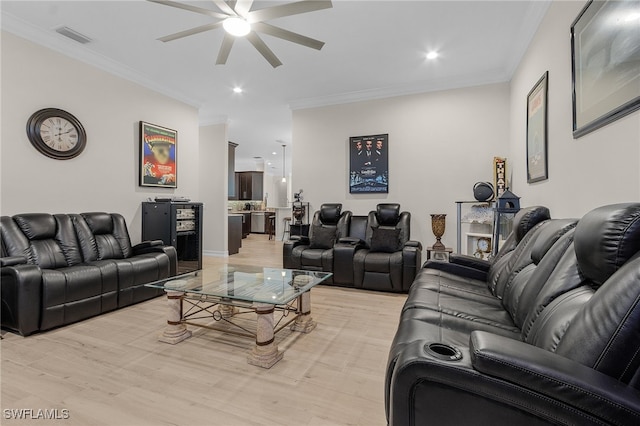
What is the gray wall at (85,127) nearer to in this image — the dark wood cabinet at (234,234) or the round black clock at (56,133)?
the round black clock at (56,133)

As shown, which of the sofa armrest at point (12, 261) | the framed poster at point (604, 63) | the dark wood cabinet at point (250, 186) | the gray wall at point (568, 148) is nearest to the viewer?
the framed poster at point (604, 63)

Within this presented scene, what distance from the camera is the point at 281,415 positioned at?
5.38ft

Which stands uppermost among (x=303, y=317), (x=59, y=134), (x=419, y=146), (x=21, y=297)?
(x=419, y=146)

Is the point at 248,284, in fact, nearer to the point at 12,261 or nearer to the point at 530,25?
the point at 12,261

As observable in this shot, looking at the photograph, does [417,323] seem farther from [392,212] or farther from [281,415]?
[392,212]

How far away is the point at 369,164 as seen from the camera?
5129 millimetres

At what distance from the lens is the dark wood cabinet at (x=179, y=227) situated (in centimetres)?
449

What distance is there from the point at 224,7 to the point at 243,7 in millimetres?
146

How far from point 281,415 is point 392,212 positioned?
11.1 feet

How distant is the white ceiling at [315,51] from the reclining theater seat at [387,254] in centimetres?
201

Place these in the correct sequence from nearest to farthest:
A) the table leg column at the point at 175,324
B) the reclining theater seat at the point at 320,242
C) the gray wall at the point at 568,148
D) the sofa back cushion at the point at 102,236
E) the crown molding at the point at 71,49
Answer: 1. the gray wall at the point at 568,148
2. the table leg column at the point at 175,324
3. the crown molding at the point at 71,49
4. the sofa back cushion at the point at 102,236
5. the reclining theater seat at the point at 320,242

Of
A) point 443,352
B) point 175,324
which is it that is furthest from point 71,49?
point 443,352

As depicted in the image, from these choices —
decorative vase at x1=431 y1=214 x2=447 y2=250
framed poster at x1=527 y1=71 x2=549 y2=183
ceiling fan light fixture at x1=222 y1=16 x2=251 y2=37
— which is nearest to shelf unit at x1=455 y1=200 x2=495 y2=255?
decorative vase at x1=431 y1=214 x2=447 y2=250

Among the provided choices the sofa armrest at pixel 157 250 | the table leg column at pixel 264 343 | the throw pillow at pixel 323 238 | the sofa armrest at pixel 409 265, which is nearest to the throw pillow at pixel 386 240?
the sofa armrest at pixel 409 265
